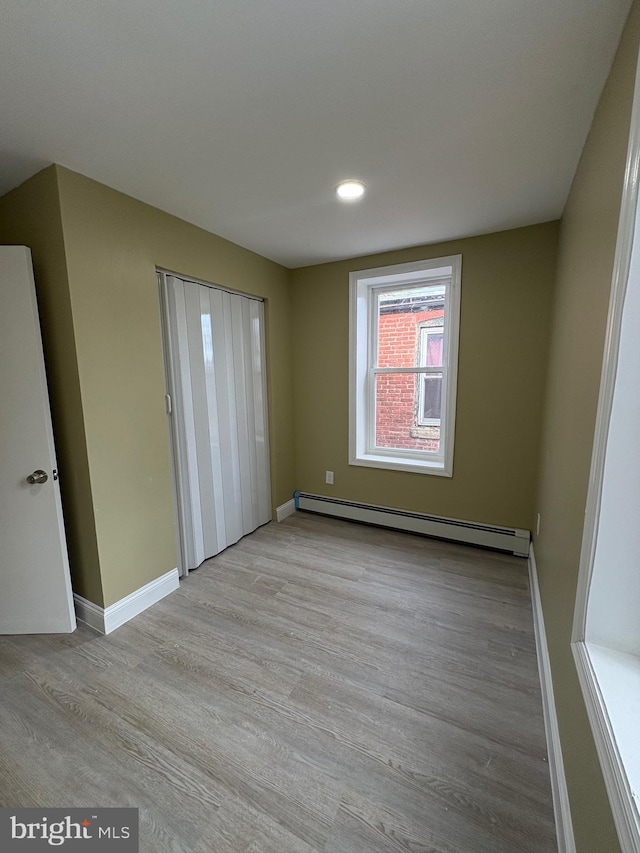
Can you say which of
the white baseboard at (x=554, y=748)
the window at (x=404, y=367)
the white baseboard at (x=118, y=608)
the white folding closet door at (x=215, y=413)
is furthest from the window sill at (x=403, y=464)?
the white baseboard at (x=118, y=608)

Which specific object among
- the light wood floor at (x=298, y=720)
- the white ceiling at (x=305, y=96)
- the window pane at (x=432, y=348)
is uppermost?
the white ceiling at (x=305, y=96)

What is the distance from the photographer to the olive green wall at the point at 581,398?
88 centimetres

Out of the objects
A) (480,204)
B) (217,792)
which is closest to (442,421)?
(480,204)

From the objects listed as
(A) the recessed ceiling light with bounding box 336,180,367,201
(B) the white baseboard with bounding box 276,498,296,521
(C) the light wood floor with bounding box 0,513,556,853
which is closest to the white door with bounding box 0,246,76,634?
(C) the light wood floor with bounding box 0,513,556,853

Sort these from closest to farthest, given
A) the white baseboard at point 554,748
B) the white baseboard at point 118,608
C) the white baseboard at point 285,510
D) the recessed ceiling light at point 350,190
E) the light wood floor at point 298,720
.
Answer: the white baseboard at point 554,748 < the light wood floor at point 298,720 < the recessed ceiling light at point 350,190 < the white baseboard at point 118,608 < the white baseboard at point 285,510

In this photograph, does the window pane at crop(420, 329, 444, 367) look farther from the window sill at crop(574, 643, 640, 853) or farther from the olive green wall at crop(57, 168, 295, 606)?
the window sill at crop(574, 643, 640, 853)

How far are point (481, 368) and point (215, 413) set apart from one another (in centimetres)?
204

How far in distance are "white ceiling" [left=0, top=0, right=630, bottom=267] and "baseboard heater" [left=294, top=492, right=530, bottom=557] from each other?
2241 millimetres

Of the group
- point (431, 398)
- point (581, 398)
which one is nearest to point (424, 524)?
point (431, 398)

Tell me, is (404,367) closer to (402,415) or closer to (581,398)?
(402,415)

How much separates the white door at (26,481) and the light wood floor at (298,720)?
0.58ft

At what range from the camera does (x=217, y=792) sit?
116cm

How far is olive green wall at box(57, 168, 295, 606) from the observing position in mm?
1720

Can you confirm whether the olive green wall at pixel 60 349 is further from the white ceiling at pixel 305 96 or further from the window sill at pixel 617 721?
the window sill at pixel 617 721
